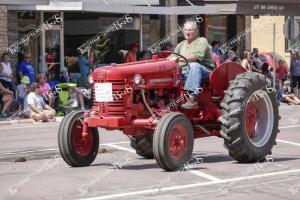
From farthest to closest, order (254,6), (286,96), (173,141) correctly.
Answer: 1. (254,6)
2. (286,96)
3. (173,141)

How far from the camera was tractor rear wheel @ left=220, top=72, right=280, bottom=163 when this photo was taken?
12.2 metres

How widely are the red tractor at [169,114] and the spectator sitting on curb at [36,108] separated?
989cm

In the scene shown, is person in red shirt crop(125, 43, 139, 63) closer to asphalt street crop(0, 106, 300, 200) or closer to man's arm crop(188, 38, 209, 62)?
asphalt street crop(0, 106, 300, 200)

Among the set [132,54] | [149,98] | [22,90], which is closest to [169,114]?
[149,98]

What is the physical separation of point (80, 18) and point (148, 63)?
1763cm

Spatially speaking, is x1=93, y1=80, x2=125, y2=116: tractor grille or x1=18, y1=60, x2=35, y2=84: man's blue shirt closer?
x1=93, y1=80, x2=125, y2=116: tractor grille

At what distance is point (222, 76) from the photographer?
504 inches

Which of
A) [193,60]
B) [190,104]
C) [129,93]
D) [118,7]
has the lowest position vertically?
[190,104]

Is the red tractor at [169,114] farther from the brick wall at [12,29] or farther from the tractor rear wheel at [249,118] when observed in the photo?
the brick wall at [12,29]

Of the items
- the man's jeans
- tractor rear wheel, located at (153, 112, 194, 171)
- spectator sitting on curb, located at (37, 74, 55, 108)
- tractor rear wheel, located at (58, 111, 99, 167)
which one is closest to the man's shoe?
the man's jeans

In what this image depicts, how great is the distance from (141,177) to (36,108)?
40.3ft

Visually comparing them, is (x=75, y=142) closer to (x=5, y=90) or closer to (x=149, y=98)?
(x=149, y=98)

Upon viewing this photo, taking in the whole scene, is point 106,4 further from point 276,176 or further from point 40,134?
point 276,176

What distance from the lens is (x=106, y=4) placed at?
27.1 meters
